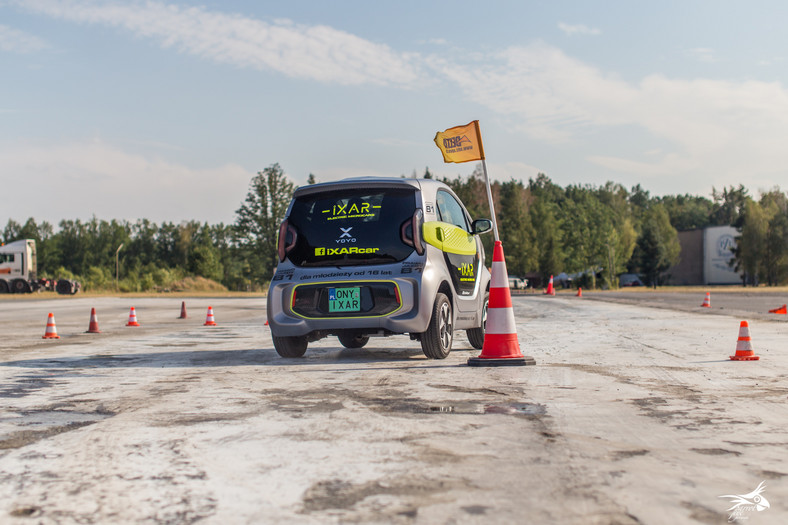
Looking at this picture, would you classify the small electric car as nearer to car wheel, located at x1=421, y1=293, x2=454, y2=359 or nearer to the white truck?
car wheel, located at x1=421, y1=293, x2=454, y2=359

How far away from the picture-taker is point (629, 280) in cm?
9662

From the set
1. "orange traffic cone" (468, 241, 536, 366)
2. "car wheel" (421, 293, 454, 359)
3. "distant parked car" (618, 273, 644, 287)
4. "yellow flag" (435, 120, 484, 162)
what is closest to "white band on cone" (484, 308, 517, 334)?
"orange traffic cone" (468, 241, 536, 366)

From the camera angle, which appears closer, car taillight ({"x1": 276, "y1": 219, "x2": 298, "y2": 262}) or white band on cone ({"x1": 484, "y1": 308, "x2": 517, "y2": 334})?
white band on cone ({"x1": 484, "y1": 308, "x2": 517, "y2": 334})

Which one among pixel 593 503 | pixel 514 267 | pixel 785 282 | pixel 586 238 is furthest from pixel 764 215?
pixel 593 503

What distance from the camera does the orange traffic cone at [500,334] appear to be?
8039 mm

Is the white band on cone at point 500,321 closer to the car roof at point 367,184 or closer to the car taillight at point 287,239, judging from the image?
the car roof at point 367,184

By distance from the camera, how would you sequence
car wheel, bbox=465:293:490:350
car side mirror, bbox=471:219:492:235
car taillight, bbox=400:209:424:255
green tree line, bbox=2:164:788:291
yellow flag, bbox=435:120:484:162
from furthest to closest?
green tree line, bbox=2:164:788:291 < yellow flag, bbox=435:120:484:162 < car wheel, bbox=465:293:490:350 < car side mirror, bbox=471:219:492:235 < car taillight, bbox=400:209:424:255

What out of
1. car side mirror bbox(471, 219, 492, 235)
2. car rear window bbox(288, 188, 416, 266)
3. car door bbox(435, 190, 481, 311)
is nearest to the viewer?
car rear window bbox(288, 188, 416, 266)

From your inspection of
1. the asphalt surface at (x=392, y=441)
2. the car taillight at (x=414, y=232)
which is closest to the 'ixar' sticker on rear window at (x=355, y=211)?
the car taillight at (x=414, y=232)

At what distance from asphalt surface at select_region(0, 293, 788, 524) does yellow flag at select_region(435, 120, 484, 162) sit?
4.95 metres

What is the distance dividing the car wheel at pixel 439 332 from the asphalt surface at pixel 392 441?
27 cm

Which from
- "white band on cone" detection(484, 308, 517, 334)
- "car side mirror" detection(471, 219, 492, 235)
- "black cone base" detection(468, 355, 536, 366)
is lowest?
"black cone base" detection(468, 355, 536, 366)

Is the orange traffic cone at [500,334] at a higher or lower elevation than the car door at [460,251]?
lower
